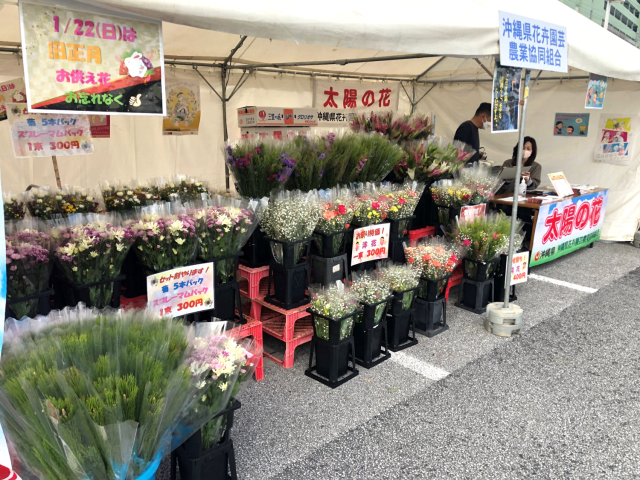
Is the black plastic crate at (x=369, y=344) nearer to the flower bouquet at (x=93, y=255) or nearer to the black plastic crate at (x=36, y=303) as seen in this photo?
the flower bouquet at (x=93, y=255)

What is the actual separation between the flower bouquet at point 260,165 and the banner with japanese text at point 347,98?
4.70 metres

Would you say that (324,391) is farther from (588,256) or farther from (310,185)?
(588,256)

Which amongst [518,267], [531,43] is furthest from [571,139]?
[531,43]

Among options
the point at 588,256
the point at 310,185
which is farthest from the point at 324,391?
the point at 588,256

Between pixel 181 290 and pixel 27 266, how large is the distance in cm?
70

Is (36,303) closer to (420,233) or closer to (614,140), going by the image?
(420,233)

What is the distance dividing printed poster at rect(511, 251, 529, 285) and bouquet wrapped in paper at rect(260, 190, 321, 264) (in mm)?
1870

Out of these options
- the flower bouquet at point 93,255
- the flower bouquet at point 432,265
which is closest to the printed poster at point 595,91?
the flower bouquet at point 432,265

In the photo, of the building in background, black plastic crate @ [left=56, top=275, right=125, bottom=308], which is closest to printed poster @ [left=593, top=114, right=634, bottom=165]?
the building in background

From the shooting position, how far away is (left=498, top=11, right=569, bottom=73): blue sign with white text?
3.03 m

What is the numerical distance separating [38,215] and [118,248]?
1.18m

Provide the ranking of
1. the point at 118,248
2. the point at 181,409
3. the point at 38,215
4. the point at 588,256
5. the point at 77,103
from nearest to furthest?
the point at 181,409 → the point at 77,103 → the point at 118,248 → the point at 38,215 → the point at 588,256

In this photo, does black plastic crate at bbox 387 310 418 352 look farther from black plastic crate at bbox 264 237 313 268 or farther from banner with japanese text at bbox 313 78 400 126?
banner with japanese text at bbox 313 78 400 126

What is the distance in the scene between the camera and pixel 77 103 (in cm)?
180
